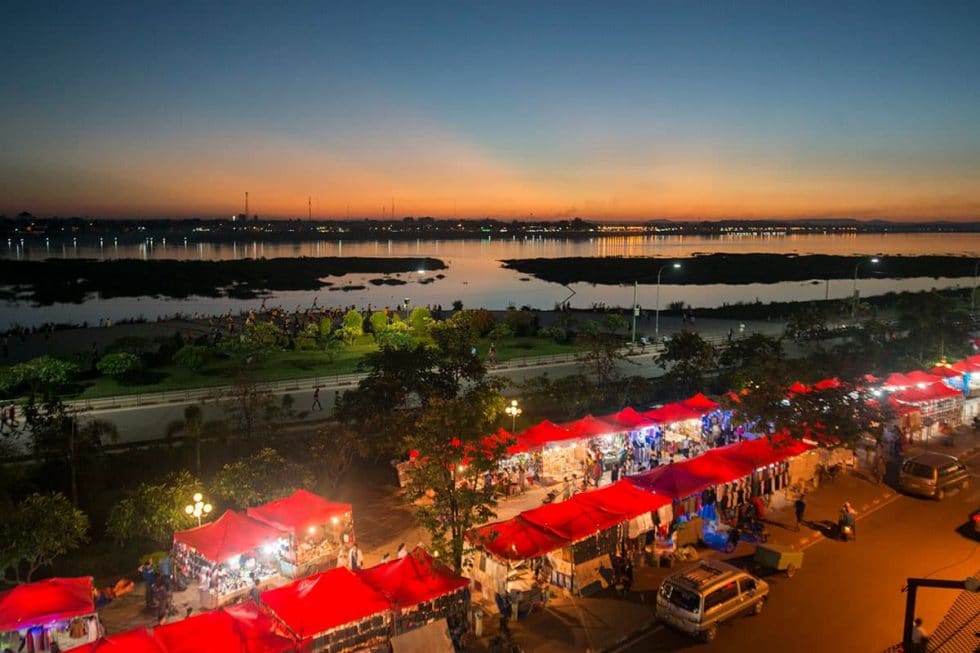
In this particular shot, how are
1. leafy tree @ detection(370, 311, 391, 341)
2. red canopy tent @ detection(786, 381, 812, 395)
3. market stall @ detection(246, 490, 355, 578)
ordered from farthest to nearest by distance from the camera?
leafy tree @ detection(370, 311, 391, 341) → red canopy tent @ detection(786, 381, 812, 395) → market stall @ detection(246, 490, 355, 578)

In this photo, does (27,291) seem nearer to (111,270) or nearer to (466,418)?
(111,270)

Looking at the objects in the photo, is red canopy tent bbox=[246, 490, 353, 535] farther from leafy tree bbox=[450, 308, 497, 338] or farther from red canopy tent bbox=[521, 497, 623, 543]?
leafy tree bbox=[450, 308, 497, 338]

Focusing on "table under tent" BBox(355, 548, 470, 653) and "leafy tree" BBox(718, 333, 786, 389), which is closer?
"table under tent" BBox(355, 548, 470, 653)

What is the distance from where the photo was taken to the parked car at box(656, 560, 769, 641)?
1192 cm

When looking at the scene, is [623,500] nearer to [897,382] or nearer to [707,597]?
[707,597]

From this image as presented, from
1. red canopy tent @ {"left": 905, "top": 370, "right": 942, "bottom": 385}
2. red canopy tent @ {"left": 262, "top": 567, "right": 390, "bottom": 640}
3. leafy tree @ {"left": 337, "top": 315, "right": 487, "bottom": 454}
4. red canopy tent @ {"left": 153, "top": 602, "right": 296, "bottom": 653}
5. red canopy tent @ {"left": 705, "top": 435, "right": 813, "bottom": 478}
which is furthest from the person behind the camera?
red canopy tent @ {"left": 905, "top": 370, "right": 942, "bottom": 385}

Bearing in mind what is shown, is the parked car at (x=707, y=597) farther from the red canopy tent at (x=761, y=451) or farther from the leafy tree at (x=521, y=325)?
→ the leafy tree at (x=521, y=325)

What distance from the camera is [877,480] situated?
20656mm

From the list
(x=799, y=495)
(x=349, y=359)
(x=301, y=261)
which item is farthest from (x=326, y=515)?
(x=301, y=261)

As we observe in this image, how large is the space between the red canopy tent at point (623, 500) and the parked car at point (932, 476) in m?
8.49

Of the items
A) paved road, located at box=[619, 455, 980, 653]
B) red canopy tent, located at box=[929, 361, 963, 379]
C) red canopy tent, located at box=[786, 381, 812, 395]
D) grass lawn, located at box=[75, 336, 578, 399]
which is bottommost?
paved road, located at box=[619, 455, 980, 653]

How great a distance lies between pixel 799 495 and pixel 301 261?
11567 cm

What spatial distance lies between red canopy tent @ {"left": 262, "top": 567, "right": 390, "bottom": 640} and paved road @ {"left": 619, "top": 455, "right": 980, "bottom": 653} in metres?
4.36

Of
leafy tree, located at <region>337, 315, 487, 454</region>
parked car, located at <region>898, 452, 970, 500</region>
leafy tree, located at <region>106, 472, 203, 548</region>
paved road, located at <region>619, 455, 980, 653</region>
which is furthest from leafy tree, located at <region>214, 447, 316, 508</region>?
parked car, located at <region>898, 452, 970, 500</region>
